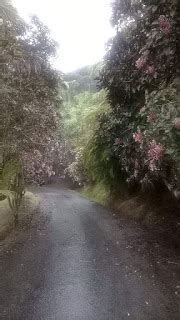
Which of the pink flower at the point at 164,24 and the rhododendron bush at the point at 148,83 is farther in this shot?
the rhododendron bush at the point at 148,83

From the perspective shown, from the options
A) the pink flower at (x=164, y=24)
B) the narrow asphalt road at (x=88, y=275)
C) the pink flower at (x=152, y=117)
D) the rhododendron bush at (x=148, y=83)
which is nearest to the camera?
the narrow asphalt road at (x=88, y=275)

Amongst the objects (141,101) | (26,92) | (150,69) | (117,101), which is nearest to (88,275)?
(150,69)

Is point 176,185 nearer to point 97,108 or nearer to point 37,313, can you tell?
point 37,313

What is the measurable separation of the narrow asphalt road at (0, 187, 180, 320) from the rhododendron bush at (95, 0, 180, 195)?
230cm

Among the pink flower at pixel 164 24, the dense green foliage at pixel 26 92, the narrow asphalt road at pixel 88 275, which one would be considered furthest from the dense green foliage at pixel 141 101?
the dense green foliage at pixel 26 92

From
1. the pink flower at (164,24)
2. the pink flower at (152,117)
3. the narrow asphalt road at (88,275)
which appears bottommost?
the narrow asphalt road at (88,275)

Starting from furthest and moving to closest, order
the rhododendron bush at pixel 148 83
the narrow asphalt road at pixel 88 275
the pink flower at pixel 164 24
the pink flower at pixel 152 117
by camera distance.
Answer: the pink flower at pixel 152 117 < the rhododendron bush at pixel 148 83 < the pink flower at pixel 164 24 < the narrow asphalt road at pixel 88 275

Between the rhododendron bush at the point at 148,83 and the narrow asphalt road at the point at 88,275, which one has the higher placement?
the rhododendron bush at the point at 148,83

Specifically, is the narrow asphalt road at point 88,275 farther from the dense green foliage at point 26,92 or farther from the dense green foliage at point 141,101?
the dense green foliage at point 26,92

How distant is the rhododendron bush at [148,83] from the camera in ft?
26.3

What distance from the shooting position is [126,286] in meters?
8.70

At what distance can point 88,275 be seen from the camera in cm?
948

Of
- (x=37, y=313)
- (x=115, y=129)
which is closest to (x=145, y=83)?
(x=115, y=129)

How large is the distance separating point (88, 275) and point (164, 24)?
580 centimetres
